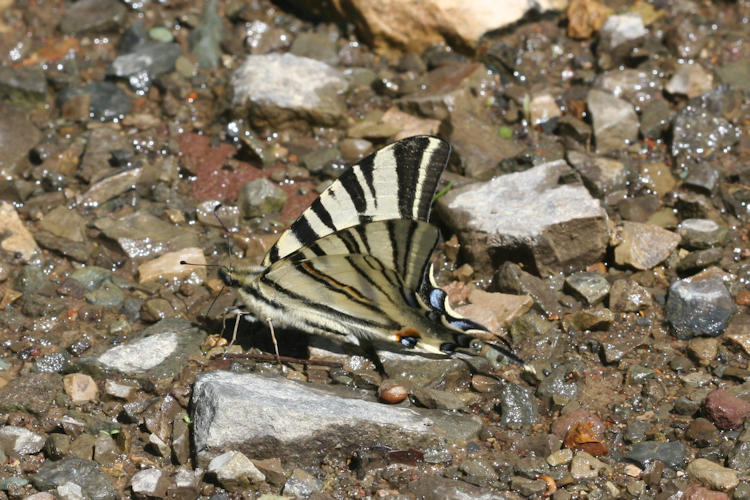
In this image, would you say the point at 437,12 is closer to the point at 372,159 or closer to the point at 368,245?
the point at 372,159

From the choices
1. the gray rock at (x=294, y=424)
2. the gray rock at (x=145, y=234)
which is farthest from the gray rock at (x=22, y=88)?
the gray rock at (x=294, y=424)

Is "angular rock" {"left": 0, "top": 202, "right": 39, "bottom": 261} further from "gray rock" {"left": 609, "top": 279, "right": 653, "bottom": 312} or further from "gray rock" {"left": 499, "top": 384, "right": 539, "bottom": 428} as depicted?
"gray rock" {"left": 609, "top": 279, "right": 653, "bottom": 312}

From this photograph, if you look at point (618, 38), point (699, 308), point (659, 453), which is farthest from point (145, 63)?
point (659, 453)

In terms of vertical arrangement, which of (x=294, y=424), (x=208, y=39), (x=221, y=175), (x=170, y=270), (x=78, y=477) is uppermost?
(x=208, y=39)

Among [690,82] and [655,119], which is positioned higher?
[690,82]

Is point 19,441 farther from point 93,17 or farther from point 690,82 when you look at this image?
point 690,82

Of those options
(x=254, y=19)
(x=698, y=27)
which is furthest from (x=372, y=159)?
(x=698, y=27)

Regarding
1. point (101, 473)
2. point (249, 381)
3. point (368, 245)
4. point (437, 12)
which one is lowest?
point (101, 473)

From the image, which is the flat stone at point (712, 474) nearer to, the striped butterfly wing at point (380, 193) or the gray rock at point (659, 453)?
the gray rock at point (659, 453)
